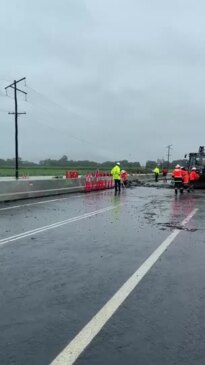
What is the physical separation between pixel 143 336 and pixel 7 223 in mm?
9747

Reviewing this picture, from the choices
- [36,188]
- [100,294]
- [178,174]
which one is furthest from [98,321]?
[178,174]

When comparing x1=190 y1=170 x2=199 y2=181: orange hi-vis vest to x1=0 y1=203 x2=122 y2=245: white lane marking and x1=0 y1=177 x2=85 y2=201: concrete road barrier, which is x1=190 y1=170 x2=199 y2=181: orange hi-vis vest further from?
x1=0 y1=203 x2=122 y2=245: white lane marking

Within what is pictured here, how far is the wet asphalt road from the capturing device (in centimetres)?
480

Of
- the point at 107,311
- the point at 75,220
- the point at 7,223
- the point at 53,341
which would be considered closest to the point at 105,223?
the point at 75,220

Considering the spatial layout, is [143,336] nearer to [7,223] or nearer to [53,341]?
[53,341]

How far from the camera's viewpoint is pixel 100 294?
6656 mm

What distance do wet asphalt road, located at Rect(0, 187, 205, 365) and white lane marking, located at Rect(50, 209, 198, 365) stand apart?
0.20ft

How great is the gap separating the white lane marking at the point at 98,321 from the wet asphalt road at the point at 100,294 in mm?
60

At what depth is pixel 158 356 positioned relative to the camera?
4.64 meters

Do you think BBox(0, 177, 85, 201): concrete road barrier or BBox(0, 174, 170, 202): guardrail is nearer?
BBox(0, 177, 85, 201): concrete road barrier

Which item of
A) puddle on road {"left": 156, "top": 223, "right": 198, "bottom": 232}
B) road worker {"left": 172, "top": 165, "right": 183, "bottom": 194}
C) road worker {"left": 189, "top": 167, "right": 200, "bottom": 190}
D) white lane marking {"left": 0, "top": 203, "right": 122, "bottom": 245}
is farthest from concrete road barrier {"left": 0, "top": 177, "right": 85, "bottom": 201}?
puddle on road {"left": 156, "top": 223, "right": 198, "bottom": 232}

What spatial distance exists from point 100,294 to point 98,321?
110 centimetres

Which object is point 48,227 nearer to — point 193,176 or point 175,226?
point 175,226

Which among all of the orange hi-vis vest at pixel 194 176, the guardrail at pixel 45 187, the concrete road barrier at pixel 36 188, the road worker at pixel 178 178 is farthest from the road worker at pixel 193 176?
the concrete road barrier at pixel 36 188
